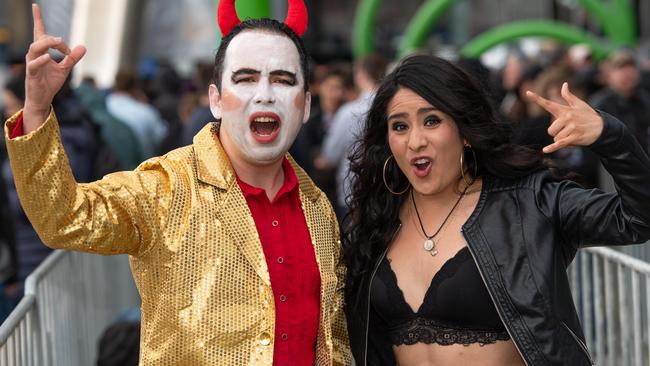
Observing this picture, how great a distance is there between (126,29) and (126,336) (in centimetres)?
1371

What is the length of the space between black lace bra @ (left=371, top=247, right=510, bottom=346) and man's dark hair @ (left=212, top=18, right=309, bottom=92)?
30.1 inches

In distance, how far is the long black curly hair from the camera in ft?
12.6

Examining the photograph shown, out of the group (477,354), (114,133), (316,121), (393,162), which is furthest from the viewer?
(316,121)

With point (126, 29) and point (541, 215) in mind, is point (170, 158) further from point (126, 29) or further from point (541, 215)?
point (126, 29)

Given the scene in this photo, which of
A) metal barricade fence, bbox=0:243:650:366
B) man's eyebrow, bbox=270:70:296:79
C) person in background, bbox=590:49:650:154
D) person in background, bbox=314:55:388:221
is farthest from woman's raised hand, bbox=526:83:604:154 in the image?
person in background, bbox=590:49:650:154

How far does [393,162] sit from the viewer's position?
4098mm

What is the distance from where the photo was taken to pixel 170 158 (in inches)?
142

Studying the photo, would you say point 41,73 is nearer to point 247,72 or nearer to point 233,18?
point 247,72

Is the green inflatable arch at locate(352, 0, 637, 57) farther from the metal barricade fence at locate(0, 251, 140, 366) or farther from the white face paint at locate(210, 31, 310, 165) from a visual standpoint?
the white face paint at locate(210, 31, 310, 165)

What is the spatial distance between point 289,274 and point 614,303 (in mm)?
2494

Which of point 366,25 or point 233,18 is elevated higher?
point 366,25

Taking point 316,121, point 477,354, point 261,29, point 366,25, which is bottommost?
point 477,354

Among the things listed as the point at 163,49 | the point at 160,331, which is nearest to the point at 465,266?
the point at 160,331

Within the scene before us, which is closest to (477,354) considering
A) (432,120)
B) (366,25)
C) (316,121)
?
(432,120)
